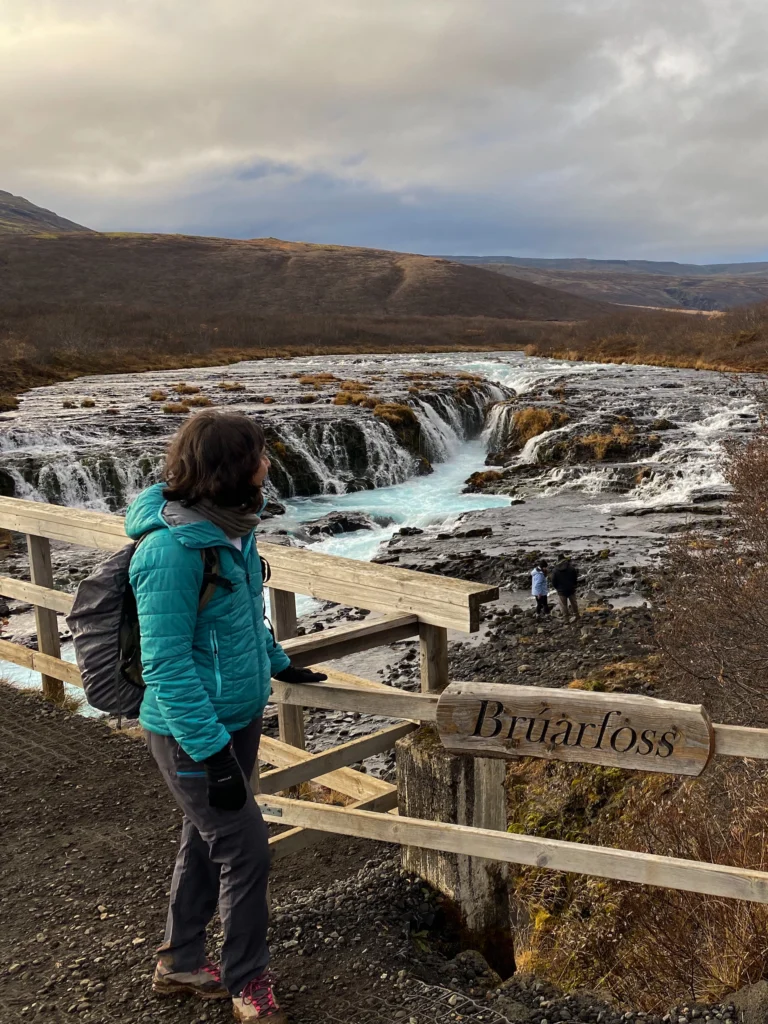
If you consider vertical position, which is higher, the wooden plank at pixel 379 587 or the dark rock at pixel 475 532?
the wooden plank at pixel 379 587

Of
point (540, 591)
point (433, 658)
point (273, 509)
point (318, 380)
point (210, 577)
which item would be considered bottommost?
point (273, 509)

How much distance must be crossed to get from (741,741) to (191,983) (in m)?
2.09

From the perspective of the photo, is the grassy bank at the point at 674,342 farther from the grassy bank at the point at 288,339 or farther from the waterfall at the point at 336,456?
the waterfall at the point at 336,456

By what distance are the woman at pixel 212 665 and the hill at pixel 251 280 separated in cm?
11122

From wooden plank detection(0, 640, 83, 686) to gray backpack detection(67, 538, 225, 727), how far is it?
292 centimetres

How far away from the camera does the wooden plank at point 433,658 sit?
3.79 m

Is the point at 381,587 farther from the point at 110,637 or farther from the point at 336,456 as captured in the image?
the point at 336,456

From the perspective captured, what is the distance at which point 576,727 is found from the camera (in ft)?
9.87

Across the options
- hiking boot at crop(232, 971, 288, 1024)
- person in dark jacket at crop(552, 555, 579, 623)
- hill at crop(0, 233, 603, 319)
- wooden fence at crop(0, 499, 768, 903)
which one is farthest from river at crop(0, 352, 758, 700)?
hill at crop(0, 233, 603, 319)

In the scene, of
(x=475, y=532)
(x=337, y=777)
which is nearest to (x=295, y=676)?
(x=337, y=777)

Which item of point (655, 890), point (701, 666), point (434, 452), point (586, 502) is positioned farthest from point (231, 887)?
point (434, 452)

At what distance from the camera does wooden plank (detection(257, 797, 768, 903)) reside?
271 centimetres

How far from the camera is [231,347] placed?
232 ft

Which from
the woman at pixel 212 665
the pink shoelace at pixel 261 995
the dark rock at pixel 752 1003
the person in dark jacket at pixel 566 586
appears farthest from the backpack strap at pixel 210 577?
the person in dark jacket at pixel 566 586
